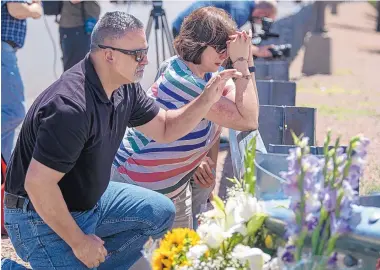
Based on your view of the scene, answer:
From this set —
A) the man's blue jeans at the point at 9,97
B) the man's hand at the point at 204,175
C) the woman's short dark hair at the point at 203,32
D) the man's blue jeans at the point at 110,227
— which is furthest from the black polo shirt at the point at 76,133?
the man's blue jeans at the point at 9,97

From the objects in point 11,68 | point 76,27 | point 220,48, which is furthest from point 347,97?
point 220,48

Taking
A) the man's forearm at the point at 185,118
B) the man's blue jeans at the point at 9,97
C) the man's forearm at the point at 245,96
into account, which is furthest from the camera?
the man's blue jeans at the point at 9,97

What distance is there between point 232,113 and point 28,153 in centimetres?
104

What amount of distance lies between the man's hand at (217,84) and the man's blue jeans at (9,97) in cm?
268

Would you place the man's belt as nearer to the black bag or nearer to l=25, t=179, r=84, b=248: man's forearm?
l=25, t=179, r=84, b=248: man's forearm

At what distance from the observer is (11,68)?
5.95 m

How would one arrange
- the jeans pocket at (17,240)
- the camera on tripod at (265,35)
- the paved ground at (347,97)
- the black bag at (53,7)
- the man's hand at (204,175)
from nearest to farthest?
the jeans pocket at (17,240) → the man's hand at (204,175) → the paved ground at (347,97) → the camera on tripod at (265,35) → the black bag at (53,7)

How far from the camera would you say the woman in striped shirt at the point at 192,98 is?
154 inches

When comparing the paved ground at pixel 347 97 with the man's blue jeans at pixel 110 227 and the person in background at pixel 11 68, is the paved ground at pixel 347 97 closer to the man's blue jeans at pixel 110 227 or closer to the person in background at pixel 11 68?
the man's blue jeans at pixel 110 227

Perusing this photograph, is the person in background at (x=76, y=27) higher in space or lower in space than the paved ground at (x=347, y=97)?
higher

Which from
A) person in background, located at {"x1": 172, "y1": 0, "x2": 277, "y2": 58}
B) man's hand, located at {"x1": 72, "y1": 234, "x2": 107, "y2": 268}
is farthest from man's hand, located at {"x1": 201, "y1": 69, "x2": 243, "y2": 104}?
person in background, located at {"x1": 172, "y1": 0, "x2": 277, "y2": 58}

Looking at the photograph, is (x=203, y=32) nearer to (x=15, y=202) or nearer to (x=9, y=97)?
(x=15, y=202)

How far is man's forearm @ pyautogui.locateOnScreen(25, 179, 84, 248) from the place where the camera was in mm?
3145

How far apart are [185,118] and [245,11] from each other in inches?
161
